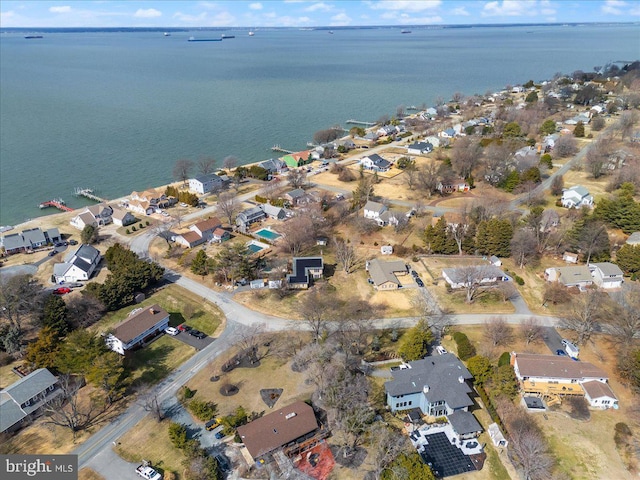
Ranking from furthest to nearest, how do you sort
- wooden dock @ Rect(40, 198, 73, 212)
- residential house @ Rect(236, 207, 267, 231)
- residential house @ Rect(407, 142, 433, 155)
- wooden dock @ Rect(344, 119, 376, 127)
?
1. wooden dock @ Rect(344, 119, 376, 127)
2. residential house @ Rect(407, 142, 433, 155)
3. wooden dock @ Rect(40, 198, 73, 212)
4. residential house @ Rect(236, 207, 267, 231)

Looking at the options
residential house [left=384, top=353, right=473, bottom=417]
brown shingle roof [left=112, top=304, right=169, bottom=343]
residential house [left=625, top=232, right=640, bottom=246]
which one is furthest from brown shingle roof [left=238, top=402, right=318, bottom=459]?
residential house [left=625, top=232, right=640, bottom=246]

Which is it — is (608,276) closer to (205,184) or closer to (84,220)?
(205,184)

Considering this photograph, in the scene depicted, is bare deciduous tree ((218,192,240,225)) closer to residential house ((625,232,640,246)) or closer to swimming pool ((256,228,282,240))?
swimming pool ((256,228,282,240))

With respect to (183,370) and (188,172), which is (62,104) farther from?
(183,370)

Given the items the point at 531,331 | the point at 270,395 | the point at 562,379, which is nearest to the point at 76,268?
the point at 270,395

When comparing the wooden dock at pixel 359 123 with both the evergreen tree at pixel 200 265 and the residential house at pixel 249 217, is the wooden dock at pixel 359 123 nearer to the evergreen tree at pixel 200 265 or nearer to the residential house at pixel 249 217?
the residential house at pixel 249 217

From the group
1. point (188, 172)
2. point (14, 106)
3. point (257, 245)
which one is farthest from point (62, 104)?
point (257, 245)
